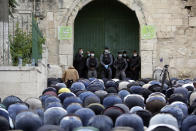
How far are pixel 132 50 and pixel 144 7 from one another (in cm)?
201

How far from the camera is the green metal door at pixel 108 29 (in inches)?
793

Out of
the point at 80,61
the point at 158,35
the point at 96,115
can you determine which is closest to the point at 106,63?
the point at 80,61

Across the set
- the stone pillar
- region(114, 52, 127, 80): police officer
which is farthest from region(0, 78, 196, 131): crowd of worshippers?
region(114, 52, 127, 80): police officer

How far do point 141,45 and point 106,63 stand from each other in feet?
5.12

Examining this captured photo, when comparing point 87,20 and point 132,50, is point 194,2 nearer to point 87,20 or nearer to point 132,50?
point 132,50

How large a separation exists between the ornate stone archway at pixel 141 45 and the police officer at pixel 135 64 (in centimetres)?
20

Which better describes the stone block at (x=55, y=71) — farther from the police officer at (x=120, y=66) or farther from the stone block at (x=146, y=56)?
the stone block at (x=146, y=56)

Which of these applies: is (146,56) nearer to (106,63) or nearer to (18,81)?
(106,63)

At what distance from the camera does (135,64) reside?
19.2 metres

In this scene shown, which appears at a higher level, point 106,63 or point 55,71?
point 106,63

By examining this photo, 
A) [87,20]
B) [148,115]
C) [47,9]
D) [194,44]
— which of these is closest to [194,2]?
[194,44]

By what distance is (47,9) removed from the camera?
61.9 feet

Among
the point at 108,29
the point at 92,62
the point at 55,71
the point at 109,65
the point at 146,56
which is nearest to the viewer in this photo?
the point at 55,71

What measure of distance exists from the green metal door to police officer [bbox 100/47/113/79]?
3.58ft
